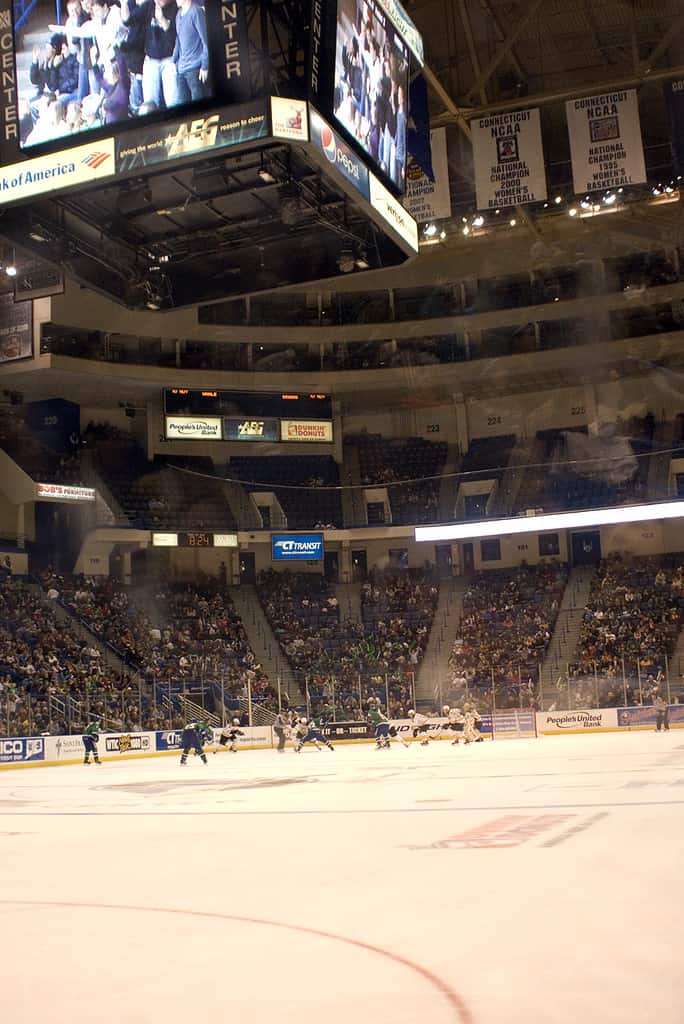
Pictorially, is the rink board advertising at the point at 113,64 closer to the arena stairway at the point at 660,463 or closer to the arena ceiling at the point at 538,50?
the arena ceiling at the point at 538,50

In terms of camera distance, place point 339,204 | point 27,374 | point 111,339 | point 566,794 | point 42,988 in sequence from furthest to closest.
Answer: point 111,339
point 27,374
point 339,204
point 566,794
point 42,988

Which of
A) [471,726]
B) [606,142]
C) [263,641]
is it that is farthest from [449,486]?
[606,142]

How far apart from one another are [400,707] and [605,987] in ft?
105

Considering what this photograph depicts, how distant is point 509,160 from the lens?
25.2 m

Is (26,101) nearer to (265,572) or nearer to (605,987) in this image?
(605,987)

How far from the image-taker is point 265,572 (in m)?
44.5

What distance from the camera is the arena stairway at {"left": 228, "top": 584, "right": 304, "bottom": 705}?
38.9 meters

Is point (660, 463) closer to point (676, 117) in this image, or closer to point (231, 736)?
point (676, 117)

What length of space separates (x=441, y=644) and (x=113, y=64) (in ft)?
91.7

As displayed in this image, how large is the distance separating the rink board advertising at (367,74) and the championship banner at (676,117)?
8033 millimetres

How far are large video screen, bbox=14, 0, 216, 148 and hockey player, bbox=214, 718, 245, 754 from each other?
19.2 m

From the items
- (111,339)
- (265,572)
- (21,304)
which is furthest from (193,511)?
(21,304)

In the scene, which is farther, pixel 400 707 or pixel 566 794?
pixel 400 707

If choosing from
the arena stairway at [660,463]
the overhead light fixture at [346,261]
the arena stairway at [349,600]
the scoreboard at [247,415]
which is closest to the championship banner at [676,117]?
the overhead light fixture at [346,261]
